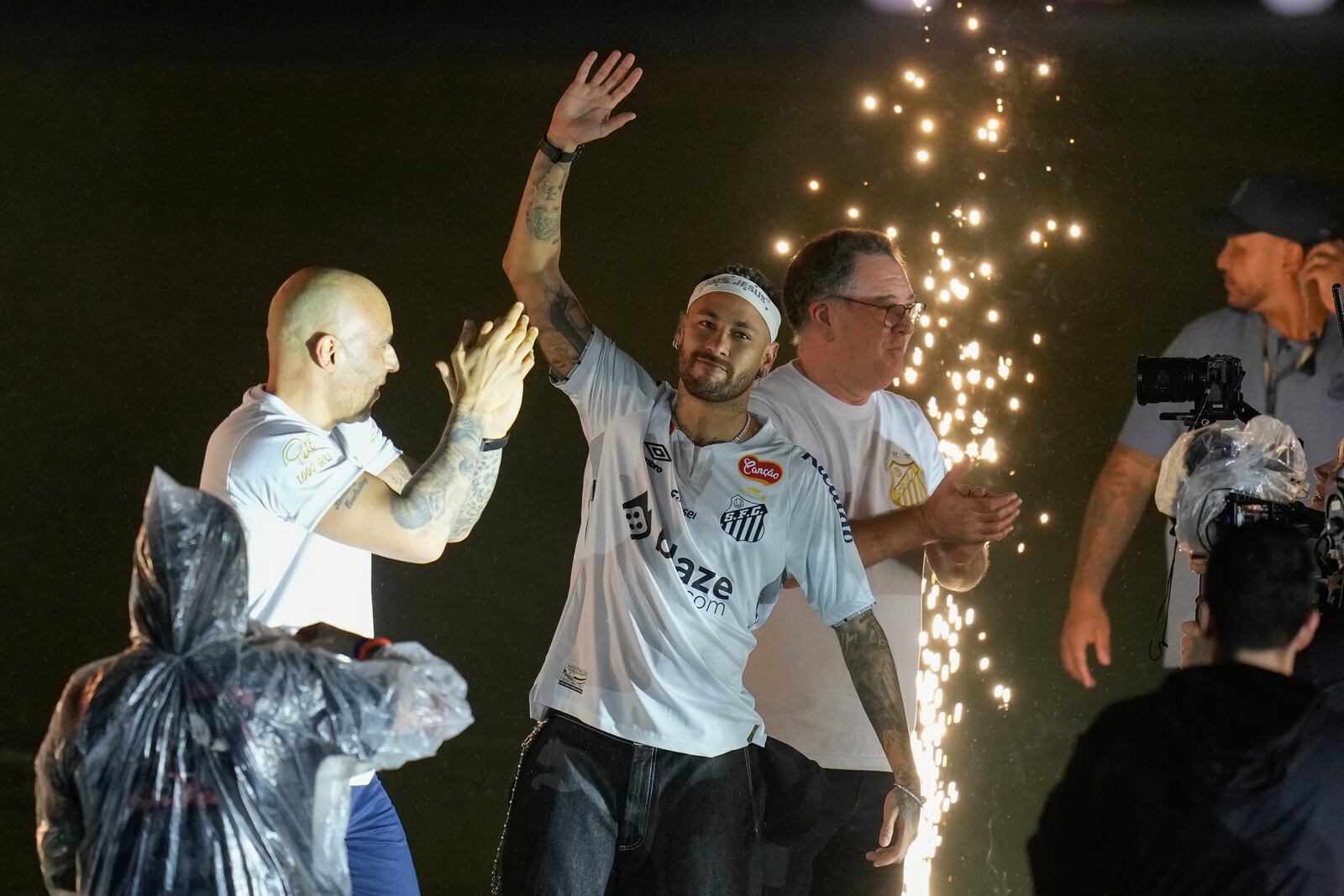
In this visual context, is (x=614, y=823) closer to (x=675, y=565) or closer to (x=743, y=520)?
(x=675, y=565)

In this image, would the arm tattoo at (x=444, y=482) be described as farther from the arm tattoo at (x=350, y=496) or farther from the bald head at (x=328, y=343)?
the bald head at (x=328, y=343)

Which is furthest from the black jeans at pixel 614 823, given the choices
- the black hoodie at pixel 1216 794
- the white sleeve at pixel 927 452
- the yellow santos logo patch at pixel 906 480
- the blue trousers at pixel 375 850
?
the white sleeve at pixel 927 452

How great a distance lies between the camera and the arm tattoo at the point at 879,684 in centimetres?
264

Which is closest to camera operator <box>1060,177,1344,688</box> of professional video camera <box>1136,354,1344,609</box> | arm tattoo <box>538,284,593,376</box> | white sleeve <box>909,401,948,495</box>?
white sleeve <box>909,401,948,495</box>

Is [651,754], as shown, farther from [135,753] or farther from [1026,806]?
[1026,806]

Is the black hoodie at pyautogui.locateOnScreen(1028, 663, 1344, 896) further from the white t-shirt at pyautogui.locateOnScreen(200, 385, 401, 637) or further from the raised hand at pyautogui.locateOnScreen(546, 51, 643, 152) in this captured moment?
the raised hand at pyautogui.locateOnScreen(546, 51, 643, 152)

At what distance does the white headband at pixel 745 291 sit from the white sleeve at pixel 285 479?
0.89 m

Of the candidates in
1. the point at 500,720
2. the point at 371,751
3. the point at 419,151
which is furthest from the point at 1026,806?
the point at 371,751

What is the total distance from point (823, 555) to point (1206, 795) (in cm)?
107

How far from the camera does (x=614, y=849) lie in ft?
8.01

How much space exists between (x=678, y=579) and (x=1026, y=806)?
10.8 feet

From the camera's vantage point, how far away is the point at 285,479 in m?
2.30

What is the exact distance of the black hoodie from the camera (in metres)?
Result: 1.71

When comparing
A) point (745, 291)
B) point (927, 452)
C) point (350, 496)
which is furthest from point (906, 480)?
point (350, 496)
